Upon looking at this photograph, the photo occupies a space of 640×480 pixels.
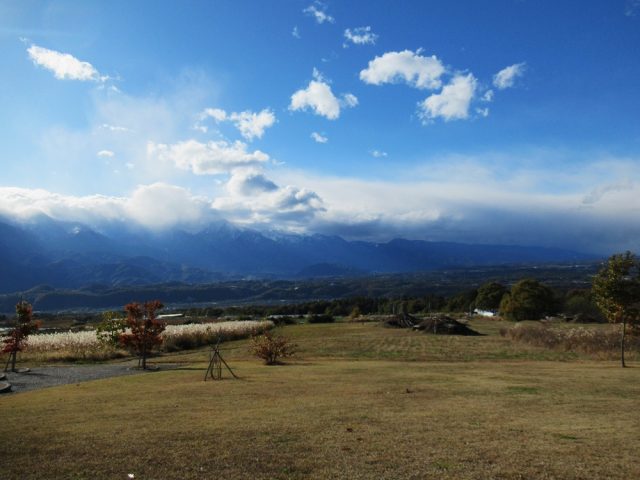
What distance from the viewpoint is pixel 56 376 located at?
29.6m

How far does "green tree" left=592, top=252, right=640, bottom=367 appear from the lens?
3075cm

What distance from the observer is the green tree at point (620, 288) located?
101 feet

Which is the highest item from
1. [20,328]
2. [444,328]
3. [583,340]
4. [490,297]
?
[20,328]

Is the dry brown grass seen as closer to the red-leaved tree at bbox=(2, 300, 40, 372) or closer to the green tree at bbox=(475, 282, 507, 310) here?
the red-leaved tree at bbox=(2, 300, 40, 372)

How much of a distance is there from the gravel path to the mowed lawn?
163 inches

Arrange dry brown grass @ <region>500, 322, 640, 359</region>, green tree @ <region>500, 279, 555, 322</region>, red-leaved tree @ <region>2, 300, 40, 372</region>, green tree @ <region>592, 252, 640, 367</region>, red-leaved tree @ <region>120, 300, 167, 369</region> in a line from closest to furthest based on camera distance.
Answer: green tree @ <region>592, 252, 640, 367</region> → red-leaved tree @ <region>2, 300, 40, 372</region> → red-leaved tree @ <region>120, 300, 167, 369</region> → dry brown grass @ <region>500, 322, 640, 359</region> → green tree @ <region>500, 279, 555, 322</region>

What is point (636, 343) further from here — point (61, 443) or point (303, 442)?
point (61, 443)

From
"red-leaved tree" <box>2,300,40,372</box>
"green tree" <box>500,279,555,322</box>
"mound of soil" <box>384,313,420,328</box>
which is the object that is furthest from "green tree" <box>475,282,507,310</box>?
"red-leaved tree" <box>2,300,40,372</box>

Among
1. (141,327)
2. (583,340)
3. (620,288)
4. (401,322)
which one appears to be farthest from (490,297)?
(141,327)

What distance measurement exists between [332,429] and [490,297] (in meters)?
100

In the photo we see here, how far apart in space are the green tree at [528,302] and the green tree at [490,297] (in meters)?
21.1

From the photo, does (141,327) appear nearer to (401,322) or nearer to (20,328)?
(20,328)

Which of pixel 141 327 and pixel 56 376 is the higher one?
pixel 141 327

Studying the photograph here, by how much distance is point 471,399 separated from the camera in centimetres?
1727
